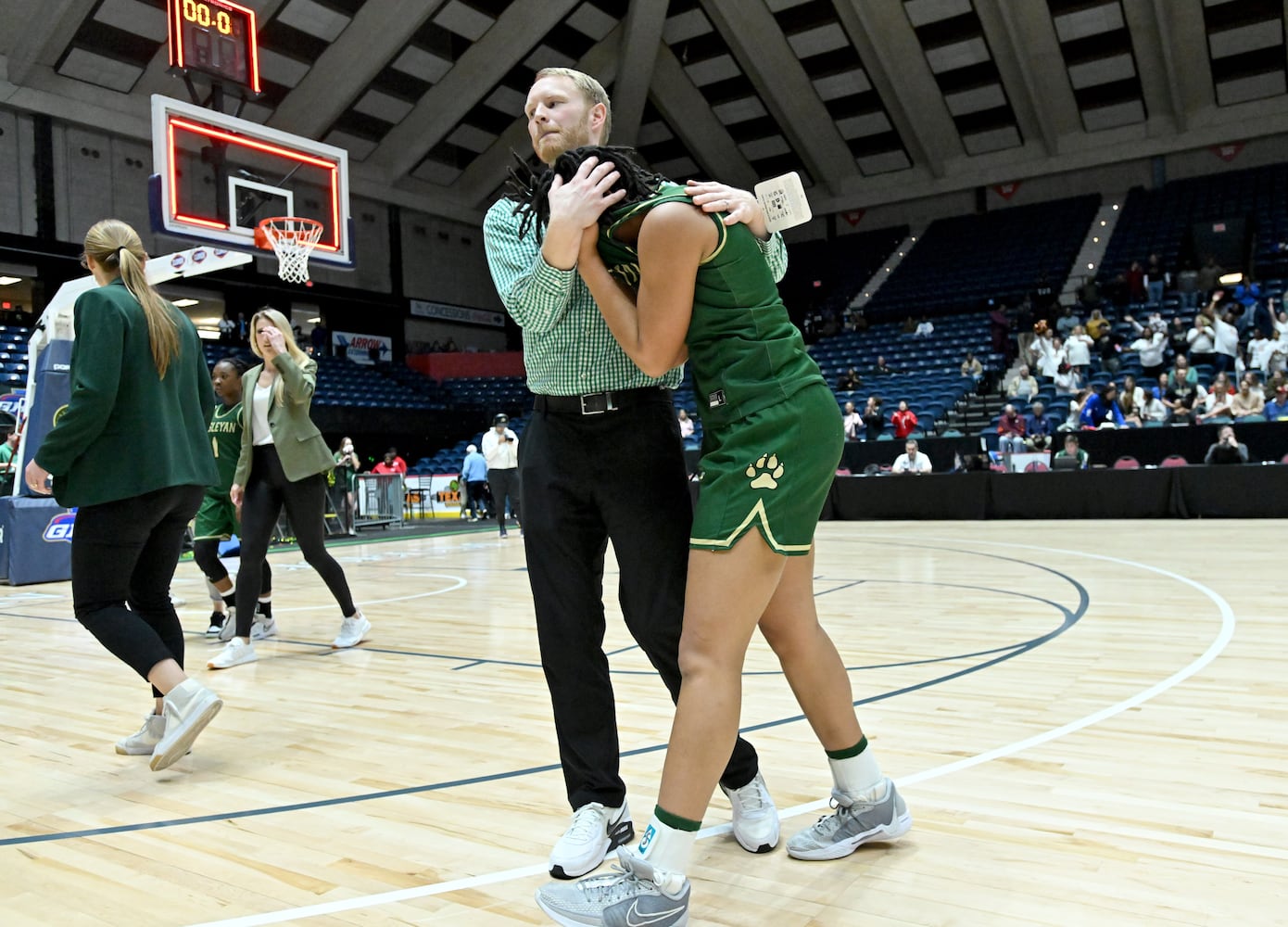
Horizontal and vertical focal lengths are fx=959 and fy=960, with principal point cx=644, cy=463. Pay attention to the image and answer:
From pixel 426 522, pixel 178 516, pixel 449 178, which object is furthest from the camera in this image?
pixel 449 178

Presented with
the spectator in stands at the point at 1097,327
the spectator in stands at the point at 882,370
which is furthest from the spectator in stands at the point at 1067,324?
the spectator in stands at the point at 882,370

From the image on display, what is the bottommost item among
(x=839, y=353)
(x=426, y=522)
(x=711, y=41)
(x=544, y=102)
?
(x=426, y=522)

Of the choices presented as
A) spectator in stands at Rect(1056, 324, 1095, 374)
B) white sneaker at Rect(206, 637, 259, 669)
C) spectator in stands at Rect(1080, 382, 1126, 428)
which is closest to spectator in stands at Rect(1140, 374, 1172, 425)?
spectator in stands at Rect(1080, 382, 1126, 428)

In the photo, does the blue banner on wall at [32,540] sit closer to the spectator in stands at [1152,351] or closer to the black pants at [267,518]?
the black pants at [267,518]

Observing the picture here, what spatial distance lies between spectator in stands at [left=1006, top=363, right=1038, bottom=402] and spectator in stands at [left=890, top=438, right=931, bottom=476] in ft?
9.34

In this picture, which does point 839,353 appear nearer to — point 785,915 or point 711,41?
point 711,41

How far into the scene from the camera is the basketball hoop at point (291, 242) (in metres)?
12.2

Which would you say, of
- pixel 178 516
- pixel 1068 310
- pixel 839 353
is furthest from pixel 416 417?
pixel 178 516

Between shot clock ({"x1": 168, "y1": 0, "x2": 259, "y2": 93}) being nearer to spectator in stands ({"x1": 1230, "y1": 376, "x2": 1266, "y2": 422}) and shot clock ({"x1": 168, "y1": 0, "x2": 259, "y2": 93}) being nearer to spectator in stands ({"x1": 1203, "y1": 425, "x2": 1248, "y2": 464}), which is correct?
spectator in stands ({"x1": 1203, "y1": 425, "x2": 1248, "y2": 464})

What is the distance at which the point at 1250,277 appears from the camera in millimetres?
17281

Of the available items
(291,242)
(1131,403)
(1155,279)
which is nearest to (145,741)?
(291,242)

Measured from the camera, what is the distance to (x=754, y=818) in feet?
6.56

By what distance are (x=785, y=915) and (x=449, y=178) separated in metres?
24.6

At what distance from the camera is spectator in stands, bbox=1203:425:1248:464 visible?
34.1ft
